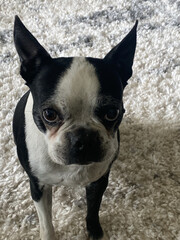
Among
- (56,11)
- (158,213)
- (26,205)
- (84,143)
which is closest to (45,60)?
(84,143)

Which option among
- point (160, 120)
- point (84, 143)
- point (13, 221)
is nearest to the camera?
point (84, 143)

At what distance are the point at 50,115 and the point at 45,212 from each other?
40 cm

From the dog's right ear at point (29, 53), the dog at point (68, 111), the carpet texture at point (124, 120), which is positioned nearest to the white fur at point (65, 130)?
the dog at point (68, 111)

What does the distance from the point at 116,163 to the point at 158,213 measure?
28 cm

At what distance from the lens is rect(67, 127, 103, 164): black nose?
97cm

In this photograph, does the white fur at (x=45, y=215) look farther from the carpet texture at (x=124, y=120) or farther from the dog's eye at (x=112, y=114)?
the dog's eye at (x=112, y=114)

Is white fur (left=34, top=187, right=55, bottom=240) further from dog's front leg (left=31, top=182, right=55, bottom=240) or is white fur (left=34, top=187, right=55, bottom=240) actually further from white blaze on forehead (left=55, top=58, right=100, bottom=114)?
white blaze on forehead (left=55, top=58, right=100, bottom=114)

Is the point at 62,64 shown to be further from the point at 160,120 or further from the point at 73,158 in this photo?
the point at 160,120

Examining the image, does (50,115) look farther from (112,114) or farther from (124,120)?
(124,120)

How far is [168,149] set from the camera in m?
1.61

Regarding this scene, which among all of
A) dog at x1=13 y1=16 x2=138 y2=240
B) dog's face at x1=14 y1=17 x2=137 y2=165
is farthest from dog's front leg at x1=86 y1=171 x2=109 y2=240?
dog's face at x1=14 y1=17 x2=137 y2=165

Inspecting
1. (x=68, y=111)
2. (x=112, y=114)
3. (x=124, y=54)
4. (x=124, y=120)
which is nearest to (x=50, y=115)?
(x=68, y=111)

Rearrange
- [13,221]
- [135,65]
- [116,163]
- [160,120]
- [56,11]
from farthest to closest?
[56,11] < [135,65] < [160,120] < [116,163] < [13,221]

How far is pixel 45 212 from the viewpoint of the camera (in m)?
1.22
